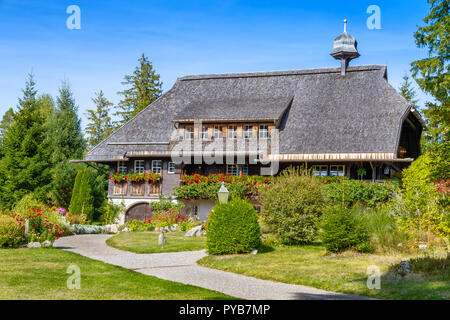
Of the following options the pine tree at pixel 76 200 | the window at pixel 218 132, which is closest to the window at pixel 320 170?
the window at pixel 218 132

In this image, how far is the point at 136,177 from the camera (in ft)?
101

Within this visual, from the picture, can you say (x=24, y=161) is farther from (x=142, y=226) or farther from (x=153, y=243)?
(x=153, y=243)

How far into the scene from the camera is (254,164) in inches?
1166

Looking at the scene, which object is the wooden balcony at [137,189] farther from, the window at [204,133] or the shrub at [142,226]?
the shrub at [142,226]

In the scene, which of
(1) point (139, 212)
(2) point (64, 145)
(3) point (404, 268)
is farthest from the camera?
(2) point (64, 145)

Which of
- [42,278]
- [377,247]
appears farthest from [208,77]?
[42,278]

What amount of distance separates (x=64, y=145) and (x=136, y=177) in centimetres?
988

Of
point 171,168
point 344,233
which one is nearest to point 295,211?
point 344,233

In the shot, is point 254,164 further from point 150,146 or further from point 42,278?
point 42,278

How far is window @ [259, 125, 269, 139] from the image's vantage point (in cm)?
2970

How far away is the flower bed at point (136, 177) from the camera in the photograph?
1196 inches

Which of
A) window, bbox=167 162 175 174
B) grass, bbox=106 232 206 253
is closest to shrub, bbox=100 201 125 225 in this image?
window, bbox=167 162 175 174

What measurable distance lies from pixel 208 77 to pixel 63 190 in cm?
1308

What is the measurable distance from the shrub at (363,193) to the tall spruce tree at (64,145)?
19.1 m
